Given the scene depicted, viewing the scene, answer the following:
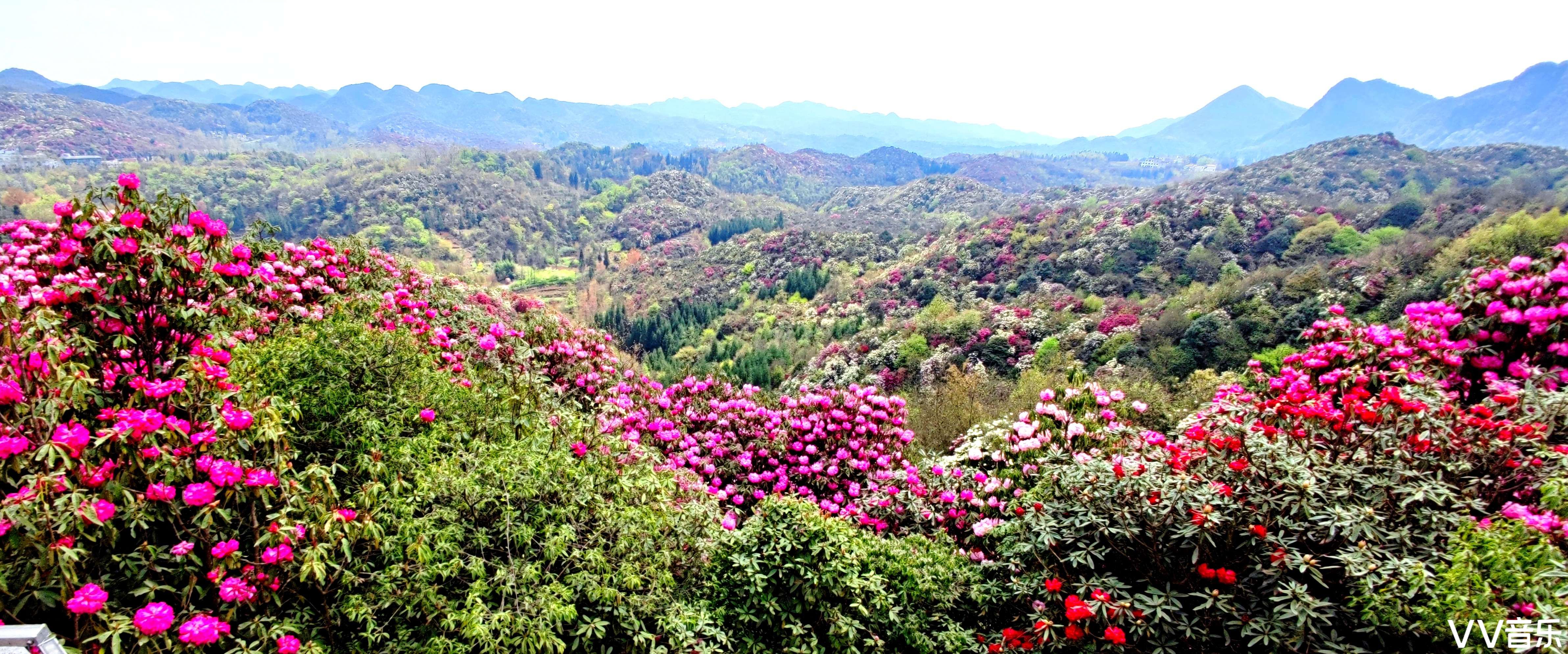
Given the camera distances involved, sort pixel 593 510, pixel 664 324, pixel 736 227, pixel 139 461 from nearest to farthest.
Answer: pixel 139 461 → pixel 593 510 → pixel 664 324 → pixel 736 227

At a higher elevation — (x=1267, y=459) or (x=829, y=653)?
(x=1267, y=459)

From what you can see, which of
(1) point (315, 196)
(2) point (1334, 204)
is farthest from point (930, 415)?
(1) point (315, 196)

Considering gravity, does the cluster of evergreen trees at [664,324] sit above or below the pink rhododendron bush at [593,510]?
below

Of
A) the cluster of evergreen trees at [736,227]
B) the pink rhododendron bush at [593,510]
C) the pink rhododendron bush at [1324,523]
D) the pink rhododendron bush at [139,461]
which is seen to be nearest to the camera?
the pink rhododendron bush at [139,461]

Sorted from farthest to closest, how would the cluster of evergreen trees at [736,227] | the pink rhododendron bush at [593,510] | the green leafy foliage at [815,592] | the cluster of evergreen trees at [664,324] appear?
1. the cluster of evergreen trees at [736,227]
2. the cluster of evergreen trees at [664,324]
3. the green leafy foliage at [815,592]
4. the pink rhododendron bush at [593,510]

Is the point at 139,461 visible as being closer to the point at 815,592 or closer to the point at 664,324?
the point at 815,592

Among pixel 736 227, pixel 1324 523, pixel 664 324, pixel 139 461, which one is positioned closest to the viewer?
pixel 139 461

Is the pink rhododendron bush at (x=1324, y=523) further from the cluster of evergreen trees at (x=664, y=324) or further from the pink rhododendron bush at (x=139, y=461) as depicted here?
the cluster of evergreen trees at (x=664, y=324)

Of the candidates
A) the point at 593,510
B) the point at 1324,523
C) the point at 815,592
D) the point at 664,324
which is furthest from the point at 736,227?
the point at 1324,523

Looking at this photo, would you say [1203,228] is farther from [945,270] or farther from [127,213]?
[127,213]

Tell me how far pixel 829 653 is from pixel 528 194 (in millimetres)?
104258

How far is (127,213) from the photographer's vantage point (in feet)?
11.1

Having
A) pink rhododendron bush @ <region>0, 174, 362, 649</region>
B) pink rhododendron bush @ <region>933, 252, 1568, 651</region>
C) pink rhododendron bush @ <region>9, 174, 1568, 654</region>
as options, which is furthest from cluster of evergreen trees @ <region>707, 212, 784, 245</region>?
pink rhododendron bush @ <region>0, 174, 362, 649</region>

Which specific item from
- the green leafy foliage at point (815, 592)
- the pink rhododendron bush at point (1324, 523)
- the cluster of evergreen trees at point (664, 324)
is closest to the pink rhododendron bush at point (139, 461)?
the green leafy foliage at point (815, 592)
